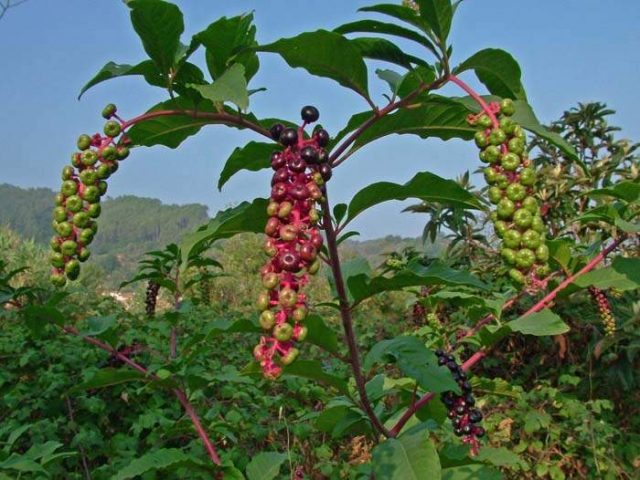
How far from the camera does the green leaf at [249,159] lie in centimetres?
178

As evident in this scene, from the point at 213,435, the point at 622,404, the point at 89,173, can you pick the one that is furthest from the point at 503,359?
the point at 89,173

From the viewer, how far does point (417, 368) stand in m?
1.92

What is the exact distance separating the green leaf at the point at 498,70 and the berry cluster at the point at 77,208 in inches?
36.7

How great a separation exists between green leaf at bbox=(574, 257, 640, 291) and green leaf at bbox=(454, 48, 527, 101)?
2.91 feet

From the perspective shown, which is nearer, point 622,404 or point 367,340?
point 622,404

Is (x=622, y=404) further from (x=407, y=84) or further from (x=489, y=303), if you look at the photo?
(x=407, y=84)

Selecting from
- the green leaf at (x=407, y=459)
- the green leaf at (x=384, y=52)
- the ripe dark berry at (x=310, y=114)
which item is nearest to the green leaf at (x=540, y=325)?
the green leaf at (x=407, y=459)

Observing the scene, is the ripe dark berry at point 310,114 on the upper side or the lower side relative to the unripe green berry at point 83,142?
upper

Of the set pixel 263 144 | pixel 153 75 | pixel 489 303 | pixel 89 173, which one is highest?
pixel 153 75

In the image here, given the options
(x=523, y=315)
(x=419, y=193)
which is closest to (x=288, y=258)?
(x=419, y=193)

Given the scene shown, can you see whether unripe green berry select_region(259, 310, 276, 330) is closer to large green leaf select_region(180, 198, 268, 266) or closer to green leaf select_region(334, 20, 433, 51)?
large green leaf select_region(180, 198, 268, 266)

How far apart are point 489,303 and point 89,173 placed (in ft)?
4.65

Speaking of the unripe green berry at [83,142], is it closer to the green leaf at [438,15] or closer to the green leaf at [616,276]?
the green leaf at [438,15]

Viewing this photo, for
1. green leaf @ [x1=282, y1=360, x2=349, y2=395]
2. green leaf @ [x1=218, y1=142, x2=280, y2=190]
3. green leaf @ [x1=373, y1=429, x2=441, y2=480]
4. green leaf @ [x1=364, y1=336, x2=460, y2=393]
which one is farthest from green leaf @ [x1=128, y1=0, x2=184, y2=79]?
green leaf @ [x1=373, y1=429, x2=441, y2=480]
